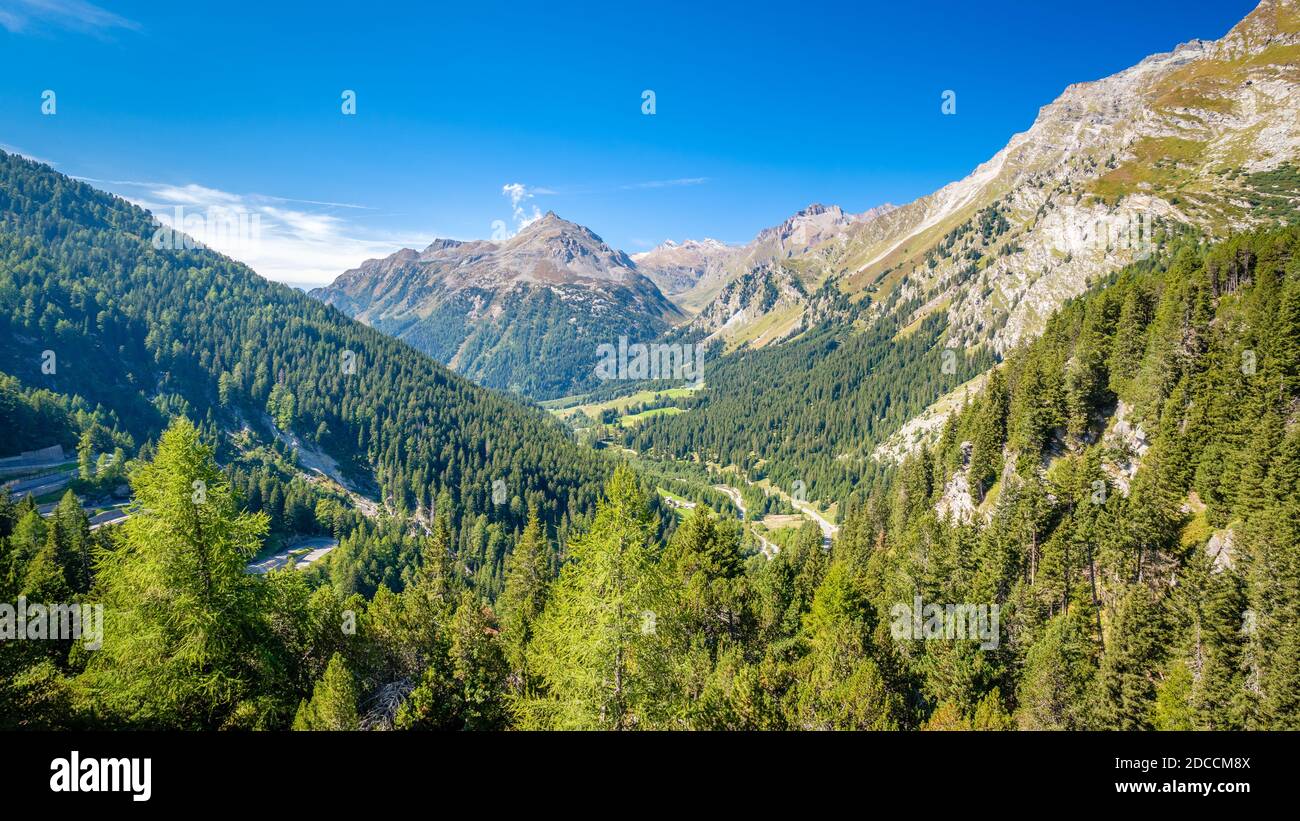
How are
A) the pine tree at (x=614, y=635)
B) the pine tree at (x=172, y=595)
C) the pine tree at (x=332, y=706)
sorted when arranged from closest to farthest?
the pine tree at (x=172, y=595) < the pine tree at (x=614, y=635) < the pine tree at (x=332, y=706)

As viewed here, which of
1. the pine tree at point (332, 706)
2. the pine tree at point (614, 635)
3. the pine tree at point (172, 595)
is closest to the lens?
the pine tree at point (172, 595)

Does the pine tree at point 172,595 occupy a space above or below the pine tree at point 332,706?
→ above

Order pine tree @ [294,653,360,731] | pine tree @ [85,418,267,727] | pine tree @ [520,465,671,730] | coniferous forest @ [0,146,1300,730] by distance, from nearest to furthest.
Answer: pine tree @ [85,418,267,727]
pine tree @ [520,465,671,730]
coniferous forest @ [0,146,1300,730]
pine tree @ [294,653,360,731]

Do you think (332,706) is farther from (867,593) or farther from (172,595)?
(867,593)

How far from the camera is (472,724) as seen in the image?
28031 millimetres

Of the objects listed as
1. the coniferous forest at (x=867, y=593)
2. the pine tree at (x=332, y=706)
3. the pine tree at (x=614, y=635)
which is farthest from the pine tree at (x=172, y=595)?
the pine tree at (x=614, y=635)

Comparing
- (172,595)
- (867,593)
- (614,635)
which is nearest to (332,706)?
(172,595)

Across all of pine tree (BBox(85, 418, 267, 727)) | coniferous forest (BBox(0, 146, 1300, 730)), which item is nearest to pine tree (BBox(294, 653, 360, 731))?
coniferous forest (BBox(0, 146, 1300, 730))

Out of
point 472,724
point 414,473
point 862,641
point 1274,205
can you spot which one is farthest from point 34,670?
point 1274,205

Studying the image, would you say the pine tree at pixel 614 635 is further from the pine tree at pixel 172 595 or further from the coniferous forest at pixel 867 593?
the pine tree at pixel 172 595

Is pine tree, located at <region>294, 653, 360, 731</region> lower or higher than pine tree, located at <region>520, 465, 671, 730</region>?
lower

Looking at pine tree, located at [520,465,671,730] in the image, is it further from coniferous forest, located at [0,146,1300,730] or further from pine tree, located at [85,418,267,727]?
pine tree, located at [85,418,267,727]

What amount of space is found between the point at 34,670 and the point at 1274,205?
300 meters
